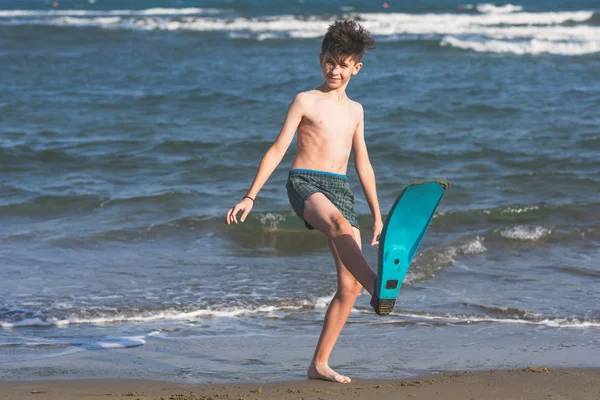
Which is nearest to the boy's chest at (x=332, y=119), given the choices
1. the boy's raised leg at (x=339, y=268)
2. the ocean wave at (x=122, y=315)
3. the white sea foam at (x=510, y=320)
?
the boy's raised leg at (x=339, y=268)

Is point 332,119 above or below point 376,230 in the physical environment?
above

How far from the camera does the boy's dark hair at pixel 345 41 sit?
4051mm

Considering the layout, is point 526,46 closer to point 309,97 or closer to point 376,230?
point 376,230

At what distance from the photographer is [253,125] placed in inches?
522

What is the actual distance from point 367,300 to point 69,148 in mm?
6797

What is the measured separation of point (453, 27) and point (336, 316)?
3011 cm

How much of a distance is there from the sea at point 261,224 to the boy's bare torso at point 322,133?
1080mm

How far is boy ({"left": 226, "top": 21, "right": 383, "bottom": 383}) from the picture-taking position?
4020mm

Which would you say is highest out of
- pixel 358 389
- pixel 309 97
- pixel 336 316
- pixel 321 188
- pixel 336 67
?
pixel 336 67

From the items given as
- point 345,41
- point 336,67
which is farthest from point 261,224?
point 345,41

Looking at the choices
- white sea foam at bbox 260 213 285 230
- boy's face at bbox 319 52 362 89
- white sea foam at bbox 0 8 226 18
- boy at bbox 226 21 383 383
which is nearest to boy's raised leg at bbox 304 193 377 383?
boy at bbox 226 21 383 383

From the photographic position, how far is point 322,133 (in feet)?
13.8

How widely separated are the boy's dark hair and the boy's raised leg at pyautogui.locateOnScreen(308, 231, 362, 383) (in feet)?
2.69

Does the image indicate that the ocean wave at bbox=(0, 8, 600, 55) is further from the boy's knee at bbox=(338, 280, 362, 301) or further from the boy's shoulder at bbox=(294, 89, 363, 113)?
the boy's knee at bbox=(338, 280, 362, 301)
